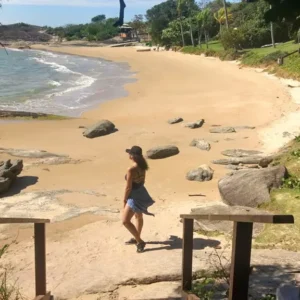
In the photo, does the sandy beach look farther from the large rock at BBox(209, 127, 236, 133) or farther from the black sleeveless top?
the black sleeveless top

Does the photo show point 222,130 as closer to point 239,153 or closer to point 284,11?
point 239,153

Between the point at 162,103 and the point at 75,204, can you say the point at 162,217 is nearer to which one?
the point at 75,204

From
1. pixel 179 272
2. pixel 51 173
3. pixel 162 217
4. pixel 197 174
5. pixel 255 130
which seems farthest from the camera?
pixel 255 130

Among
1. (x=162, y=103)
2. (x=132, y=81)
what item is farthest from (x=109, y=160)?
(x=132, y=81)

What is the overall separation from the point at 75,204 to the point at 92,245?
2.74 m

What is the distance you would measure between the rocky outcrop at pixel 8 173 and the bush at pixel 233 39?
34566mm

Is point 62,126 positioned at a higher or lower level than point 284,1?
lower

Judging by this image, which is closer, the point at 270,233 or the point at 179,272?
the point at 179,272

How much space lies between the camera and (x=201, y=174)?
1151 centimetres

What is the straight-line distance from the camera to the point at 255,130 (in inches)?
658

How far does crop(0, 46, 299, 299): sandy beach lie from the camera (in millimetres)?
6523

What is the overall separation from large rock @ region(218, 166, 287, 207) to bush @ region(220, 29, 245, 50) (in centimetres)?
3613

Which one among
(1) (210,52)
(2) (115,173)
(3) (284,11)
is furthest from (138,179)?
(1) (210,52)

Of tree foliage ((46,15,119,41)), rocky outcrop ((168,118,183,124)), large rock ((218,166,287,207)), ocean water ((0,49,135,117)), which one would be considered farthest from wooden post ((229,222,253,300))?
tree foliage ((46,15,119,41))
